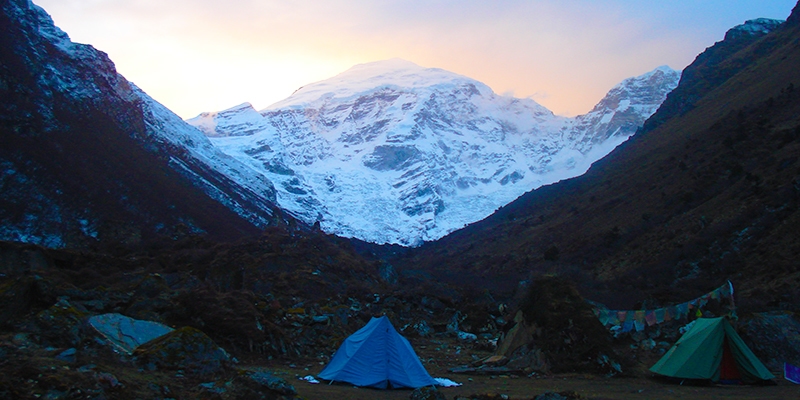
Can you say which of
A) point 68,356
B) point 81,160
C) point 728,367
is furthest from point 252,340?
point 81,160

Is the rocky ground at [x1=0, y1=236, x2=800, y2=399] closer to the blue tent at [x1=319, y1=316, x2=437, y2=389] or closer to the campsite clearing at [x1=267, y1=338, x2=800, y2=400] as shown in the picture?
the campsite clearing at [x1=267, y1=338, x2=800, y2=400]

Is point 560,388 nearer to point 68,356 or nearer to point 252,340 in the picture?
point 252,340

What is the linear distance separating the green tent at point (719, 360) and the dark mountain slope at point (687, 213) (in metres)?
11.0

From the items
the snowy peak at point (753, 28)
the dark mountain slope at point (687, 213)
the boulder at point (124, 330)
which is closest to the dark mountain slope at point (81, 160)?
the dark mountain slope at point (687, 213)

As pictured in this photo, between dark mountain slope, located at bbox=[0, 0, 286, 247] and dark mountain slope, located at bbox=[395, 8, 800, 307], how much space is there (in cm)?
3200

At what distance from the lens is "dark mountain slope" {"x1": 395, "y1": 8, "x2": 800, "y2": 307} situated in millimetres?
31625

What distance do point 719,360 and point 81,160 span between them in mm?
59379

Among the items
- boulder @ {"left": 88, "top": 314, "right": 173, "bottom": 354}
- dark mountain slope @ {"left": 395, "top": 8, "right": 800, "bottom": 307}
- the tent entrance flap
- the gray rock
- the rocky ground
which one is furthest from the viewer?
dark mountain slope @ {"left": 395, "top": 8, "right": 800, "bottom": 307}

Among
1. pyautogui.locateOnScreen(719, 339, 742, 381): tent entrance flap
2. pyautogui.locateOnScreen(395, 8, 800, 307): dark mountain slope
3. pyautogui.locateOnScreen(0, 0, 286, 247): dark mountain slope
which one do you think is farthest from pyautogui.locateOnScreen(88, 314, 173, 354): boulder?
pyautogui.locateOnScreen(0, 0, 286, 247): dark mountain slope

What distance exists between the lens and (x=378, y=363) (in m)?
12.9

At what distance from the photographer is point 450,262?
77938 millimetres

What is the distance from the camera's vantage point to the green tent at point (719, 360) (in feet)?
42.1

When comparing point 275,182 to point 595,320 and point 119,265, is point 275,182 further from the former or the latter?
A: point 595,320

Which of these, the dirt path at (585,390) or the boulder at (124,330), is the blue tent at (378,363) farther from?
the boulder at (124,330)
